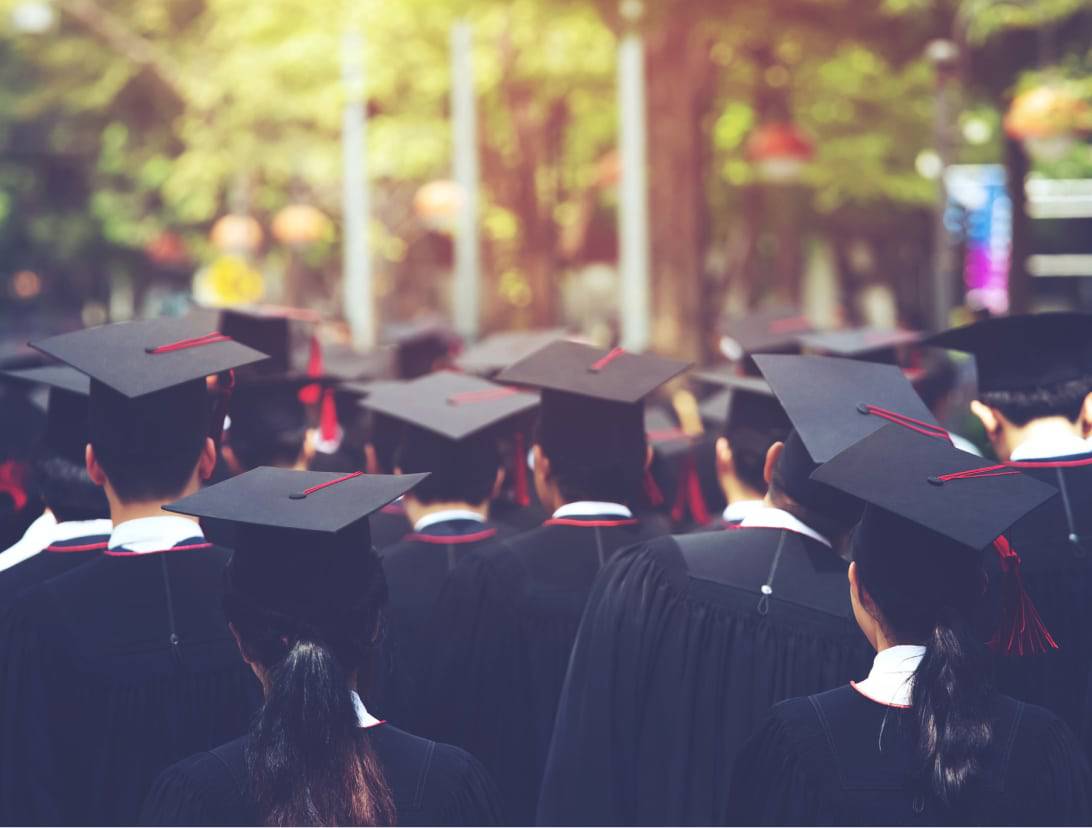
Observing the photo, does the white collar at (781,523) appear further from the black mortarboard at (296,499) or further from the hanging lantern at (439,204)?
the hanging lantern at (439,204)

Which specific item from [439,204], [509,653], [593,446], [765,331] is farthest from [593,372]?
[439,204]

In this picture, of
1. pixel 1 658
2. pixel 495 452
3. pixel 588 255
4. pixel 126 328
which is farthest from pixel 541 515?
pixel 588 255

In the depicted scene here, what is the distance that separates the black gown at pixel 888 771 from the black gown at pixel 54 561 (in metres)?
1.70

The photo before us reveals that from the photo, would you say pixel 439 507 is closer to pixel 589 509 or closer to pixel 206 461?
pixel 589 509

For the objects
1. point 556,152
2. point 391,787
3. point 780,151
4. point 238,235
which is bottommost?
point 391,787

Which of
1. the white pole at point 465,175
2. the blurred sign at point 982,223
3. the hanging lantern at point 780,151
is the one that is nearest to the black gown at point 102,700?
A: the white pole at point 465,175

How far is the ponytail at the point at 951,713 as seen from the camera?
234 cm

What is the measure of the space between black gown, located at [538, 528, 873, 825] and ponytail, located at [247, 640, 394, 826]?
3.13 feet

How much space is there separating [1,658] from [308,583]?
76cm

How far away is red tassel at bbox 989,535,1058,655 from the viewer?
279 cm

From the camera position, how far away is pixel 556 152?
2206 cm

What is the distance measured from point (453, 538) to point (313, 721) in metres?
1.84

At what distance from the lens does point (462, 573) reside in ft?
12.4

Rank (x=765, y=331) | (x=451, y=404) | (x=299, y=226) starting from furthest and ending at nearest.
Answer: (x=299, y=226) → (x=765, y=331) → (x=451, y=404)
